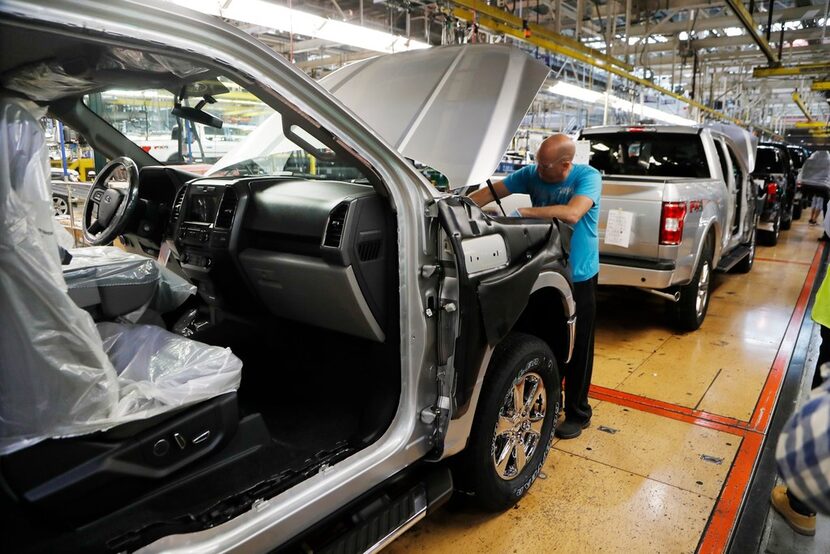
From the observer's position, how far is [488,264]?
2170 millimetres

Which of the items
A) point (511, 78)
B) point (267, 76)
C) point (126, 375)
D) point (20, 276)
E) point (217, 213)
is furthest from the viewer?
point (217, 213)

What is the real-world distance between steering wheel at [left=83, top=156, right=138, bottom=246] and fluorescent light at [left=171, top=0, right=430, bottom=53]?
150 centimetres

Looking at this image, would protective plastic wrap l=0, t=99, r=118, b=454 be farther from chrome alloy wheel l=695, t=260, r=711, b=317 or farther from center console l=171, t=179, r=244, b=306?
chrome alloy wheel l=695, t=260, r=711, b=317

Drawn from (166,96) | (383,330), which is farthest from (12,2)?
(166,96)

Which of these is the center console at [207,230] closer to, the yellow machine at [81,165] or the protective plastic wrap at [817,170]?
the yellow machine at [81,165]

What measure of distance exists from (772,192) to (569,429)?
324 inches

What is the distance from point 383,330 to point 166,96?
5.42 feet

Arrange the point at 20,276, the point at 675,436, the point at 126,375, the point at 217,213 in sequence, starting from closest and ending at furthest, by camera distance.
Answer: the point at 20,276
the point at 126,375
the point at 217,213
the point at 675,436

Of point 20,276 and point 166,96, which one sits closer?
point 20,276

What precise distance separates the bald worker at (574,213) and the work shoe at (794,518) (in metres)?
1.03

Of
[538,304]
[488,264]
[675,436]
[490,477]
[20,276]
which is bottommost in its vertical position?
[675,436]

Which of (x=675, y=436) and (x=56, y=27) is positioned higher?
(x=56, y=27)

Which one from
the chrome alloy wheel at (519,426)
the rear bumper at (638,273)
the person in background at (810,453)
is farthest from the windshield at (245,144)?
the rear bumper at (638,273)

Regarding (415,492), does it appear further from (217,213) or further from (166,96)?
(166,96)
